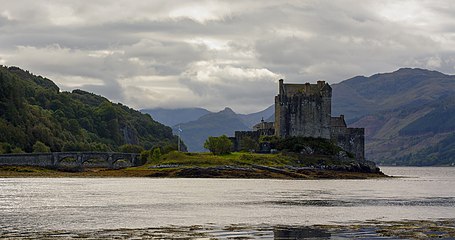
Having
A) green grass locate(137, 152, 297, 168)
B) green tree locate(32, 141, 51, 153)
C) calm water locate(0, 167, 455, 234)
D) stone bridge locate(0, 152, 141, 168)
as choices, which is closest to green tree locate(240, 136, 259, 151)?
green grass locate(137, 152, 297, 168)

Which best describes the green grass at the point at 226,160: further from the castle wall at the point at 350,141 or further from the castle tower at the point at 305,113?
the castle wall at the point at 350,141

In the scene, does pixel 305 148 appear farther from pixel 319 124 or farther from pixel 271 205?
pixel 271 205

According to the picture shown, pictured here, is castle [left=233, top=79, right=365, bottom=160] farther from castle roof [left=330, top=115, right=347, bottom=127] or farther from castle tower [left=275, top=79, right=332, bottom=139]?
castle roof [left=330, top=115, right=347, bottom=127]

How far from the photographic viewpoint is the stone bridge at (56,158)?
523ft

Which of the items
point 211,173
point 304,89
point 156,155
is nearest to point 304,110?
point 304,89

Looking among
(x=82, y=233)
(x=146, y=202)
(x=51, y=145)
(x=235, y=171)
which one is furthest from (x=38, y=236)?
(x=51, y=145)

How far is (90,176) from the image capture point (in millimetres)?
154500

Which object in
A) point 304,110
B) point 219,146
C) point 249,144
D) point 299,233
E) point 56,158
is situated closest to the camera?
point 299,233

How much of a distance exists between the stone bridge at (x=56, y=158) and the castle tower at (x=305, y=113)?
31026mm

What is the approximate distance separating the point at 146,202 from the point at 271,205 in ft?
36.0

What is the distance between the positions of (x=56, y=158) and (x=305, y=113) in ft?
160

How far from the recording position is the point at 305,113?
169750 mm

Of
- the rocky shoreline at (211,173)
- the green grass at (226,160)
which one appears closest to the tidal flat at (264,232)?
the rocky shoreline at (211,173)

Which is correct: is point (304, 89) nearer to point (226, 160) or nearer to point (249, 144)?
point (249, 144)
